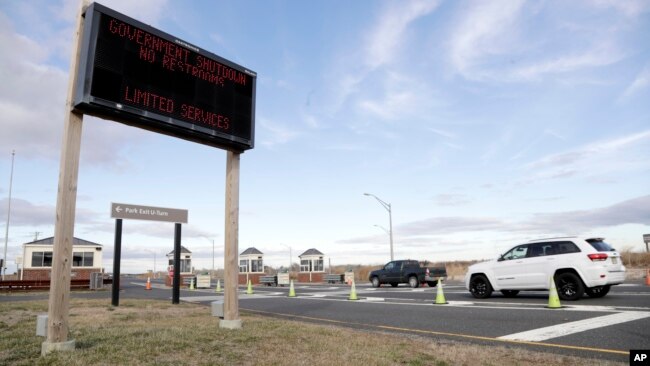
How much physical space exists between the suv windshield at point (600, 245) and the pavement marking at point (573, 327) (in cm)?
388

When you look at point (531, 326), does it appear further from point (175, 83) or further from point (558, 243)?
point (175, 83)

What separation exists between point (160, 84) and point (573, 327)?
8.63m

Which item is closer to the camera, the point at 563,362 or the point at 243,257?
the point at 563,362

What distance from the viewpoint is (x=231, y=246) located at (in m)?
9.20

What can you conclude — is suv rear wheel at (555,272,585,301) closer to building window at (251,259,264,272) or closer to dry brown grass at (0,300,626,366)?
dry brown grass at (0,300,626,366)

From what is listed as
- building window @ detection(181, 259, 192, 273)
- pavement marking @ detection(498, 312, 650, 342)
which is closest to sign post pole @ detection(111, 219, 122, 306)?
pavement marking @ detection(498, 312, 650, 342)

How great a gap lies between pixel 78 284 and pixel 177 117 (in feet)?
93.0

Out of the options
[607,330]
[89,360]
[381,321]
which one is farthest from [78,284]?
[607,330]

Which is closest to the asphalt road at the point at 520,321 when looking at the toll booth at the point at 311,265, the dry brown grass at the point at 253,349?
the dry brown grass at the point at 253,349

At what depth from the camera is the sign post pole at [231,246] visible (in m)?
9.08

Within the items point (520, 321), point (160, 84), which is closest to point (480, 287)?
point (520, 321)

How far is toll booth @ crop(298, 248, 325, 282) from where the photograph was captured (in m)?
46.5

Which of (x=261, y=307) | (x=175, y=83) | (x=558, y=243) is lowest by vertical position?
(x=261, y=307)

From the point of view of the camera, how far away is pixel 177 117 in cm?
813
